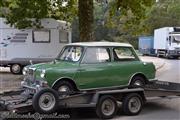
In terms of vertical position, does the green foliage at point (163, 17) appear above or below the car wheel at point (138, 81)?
above

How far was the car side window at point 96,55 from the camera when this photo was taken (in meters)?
11.8

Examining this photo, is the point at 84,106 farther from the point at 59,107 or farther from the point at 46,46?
the point at 46,46

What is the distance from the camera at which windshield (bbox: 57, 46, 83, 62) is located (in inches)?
470

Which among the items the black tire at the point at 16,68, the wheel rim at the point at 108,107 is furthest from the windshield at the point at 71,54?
the black tire at the point at 16,68

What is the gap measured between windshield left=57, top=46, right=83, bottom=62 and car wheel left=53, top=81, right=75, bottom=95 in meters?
0.80

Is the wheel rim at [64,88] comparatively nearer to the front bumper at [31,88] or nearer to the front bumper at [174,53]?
the front bumper at [31,88]

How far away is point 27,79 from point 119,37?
72668 millimetres

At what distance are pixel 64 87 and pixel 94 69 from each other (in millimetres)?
988

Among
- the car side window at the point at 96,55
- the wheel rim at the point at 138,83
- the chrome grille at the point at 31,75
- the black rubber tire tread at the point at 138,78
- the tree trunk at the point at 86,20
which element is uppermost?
the tree trunk at the point at 86,20

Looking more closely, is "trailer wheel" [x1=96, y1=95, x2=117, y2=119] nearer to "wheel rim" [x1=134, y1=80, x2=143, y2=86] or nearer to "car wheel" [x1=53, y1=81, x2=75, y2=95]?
"car wheel" [x1=53, y1=81, x2=75, y2=95]

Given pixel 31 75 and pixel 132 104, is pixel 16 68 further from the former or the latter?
pixel 132 104

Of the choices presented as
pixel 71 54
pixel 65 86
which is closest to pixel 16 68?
pixel 71 54

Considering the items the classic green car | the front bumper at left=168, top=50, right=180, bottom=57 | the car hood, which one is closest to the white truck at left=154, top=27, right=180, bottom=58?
the front bumper at left=168, top=50, right=180, bottom=57

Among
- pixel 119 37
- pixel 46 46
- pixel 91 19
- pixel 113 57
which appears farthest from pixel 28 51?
pixel 119 37
